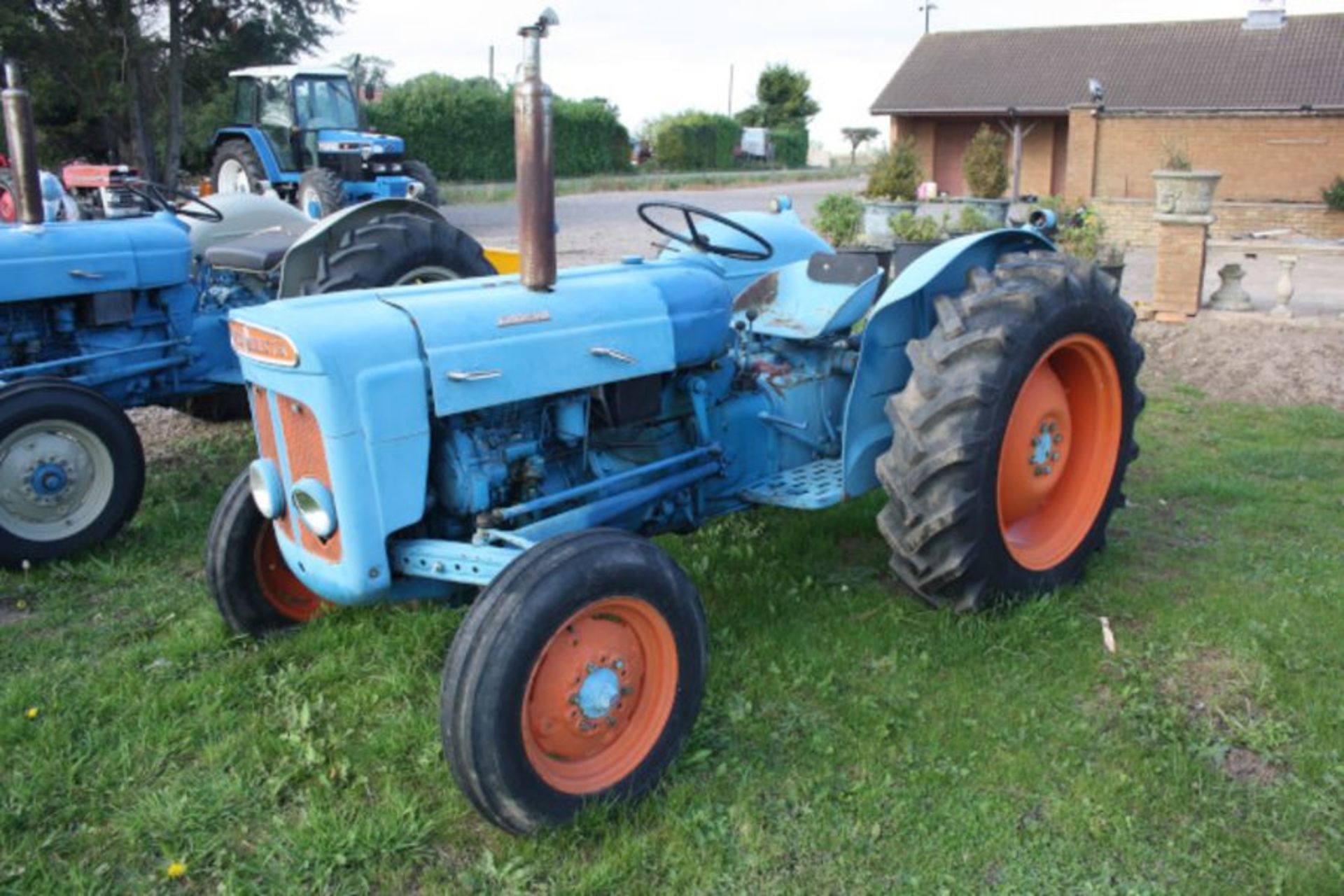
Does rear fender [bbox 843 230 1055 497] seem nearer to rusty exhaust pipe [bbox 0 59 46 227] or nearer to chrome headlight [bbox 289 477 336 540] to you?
chrome headlight [bbox 289 477 336 540]

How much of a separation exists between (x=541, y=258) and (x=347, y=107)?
15180 mm

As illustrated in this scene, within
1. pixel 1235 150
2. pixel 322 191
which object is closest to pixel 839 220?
pixel 322 191

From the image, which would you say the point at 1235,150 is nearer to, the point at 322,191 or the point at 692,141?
the point at 322,191

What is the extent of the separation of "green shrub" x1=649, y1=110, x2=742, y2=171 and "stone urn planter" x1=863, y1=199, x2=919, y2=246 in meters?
28.3

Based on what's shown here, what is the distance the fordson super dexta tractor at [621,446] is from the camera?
285 centimetres

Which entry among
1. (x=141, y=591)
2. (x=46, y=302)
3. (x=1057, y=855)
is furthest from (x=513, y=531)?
(x=46, y=302)

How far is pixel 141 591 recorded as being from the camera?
174 inches

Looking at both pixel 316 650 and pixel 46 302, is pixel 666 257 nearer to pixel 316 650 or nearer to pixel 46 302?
pixel 316 650

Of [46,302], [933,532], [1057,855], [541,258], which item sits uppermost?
[541,258]

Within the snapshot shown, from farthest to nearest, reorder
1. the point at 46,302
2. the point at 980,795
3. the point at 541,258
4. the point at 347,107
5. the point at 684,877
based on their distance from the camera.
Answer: the point at 347,107 < the point at 46,302 < the point at 541,258 < the point at 980,795 < the point at 684,877

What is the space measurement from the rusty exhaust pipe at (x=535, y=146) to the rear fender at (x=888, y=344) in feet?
4.20

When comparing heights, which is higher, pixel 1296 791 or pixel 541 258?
pixel 541 258

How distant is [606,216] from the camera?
75.3 ft

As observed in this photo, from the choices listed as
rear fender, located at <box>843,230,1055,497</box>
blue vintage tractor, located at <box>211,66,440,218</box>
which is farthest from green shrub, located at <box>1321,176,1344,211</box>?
rear fender, located at <box>843,230,1055,497</box>
